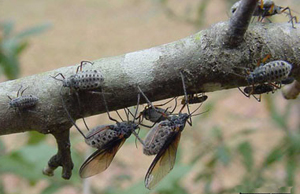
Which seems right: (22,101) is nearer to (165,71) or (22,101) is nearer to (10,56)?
(165,71)

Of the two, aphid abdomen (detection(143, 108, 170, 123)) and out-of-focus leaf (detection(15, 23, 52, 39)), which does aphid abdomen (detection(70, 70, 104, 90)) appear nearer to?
aphid abdomen (detection(143, 108, 170, 123))

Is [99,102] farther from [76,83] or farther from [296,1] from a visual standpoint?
[296,1]

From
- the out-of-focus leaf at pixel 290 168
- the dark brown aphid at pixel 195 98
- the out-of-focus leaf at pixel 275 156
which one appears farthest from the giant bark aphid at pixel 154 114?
the out-of-focus leaf at pixel 290 168

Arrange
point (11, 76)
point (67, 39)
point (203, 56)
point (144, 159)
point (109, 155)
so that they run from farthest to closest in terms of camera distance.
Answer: point (67, 39)
point (144, 159)
point (11, 76)
point (109, 155)
point (203, 56)

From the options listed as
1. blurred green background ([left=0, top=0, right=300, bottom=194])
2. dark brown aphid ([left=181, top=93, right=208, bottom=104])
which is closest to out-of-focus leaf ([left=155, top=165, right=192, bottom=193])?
blurred green background ([left=0, top=0, right=300, bottom=194])

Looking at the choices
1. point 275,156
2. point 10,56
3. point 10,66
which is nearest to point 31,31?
point 10,56

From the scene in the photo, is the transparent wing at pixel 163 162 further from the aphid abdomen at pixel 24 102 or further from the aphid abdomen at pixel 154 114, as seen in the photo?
the aphid abdomen at pixel 24 102

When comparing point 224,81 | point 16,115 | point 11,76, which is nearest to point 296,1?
point 11,76
